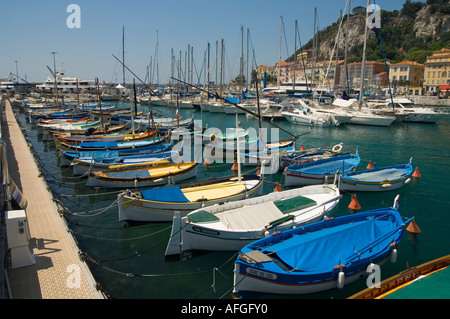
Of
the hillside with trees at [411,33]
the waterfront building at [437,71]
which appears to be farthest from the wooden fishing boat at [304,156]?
the hillside with trees at [411,33]

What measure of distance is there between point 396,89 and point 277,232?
125 metres

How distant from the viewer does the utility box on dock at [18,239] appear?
10898 mm

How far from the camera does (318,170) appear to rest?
1021 inches

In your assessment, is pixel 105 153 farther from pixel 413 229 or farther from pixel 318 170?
pixel 413 229

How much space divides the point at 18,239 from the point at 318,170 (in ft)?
69.0

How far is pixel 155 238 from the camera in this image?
16531mm

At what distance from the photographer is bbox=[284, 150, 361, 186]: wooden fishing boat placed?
24.0 metres

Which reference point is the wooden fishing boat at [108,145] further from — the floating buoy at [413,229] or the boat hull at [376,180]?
the floating buoy at [413,229]

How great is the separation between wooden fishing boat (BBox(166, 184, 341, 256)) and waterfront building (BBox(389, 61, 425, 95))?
119456 millimetres

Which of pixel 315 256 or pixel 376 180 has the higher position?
pixel 376 180

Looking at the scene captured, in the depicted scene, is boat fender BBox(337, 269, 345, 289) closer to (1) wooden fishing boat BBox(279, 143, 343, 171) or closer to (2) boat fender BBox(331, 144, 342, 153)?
(1) wooden fishing boat BBox(279, 143, 343, 171)

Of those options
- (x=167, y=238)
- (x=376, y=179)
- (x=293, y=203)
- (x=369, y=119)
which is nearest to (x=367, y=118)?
(x=369, y=119)

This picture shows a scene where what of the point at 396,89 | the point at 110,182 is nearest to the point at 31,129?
the point at 110,182

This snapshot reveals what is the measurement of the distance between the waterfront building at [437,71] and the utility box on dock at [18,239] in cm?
13063
